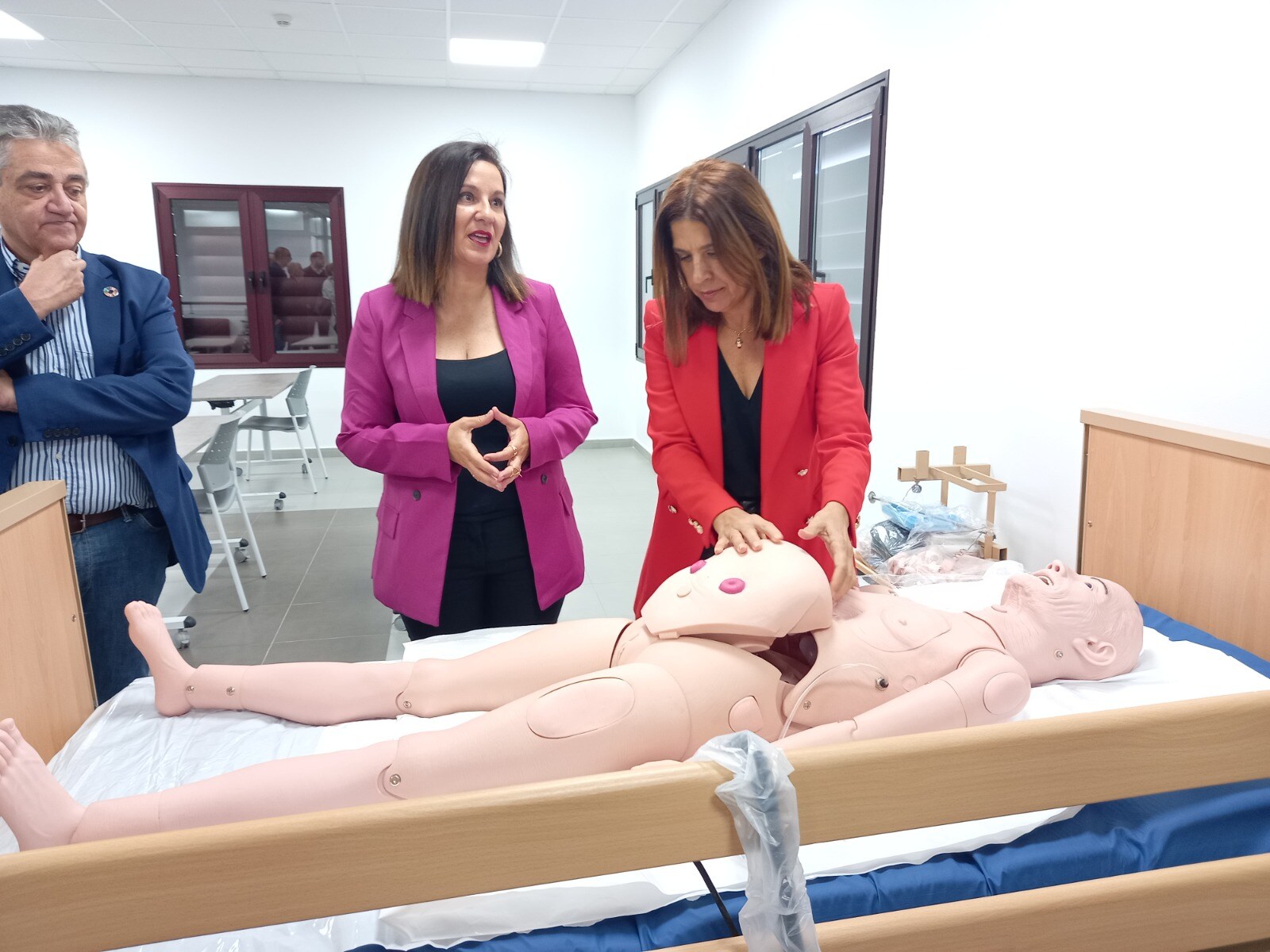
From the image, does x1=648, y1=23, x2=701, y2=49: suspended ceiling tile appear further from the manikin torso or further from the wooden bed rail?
the wooden bed rail

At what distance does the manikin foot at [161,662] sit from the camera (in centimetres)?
141

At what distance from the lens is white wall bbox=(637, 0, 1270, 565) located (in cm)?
174

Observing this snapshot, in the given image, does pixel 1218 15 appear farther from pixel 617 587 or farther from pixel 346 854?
pixel 617 587

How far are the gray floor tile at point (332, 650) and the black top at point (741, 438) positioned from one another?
194 cm

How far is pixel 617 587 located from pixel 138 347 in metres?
2.49

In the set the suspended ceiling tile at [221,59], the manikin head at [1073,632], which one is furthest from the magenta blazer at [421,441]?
the suspended ceiling tile at [221,59]

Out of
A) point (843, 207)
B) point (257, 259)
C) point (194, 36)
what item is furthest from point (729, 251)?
point (257, 259)

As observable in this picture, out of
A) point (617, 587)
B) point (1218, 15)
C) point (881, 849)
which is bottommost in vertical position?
point (617, 587)

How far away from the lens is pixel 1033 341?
2373 mm

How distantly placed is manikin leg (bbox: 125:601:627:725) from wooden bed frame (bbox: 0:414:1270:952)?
20.7 inches

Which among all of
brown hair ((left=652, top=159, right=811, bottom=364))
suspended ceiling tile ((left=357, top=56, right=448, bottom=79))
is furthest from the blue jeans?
suspended ceiling tile ((left=357, top=56, right=448, bottom=79))

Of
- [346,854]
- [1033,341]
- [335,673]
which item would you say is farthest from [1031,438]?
[346,854]

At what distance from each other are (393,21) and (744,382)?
4274 mm

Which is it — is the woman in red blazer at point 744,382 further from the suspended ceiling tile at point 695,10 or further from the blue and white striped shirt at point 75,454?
the suspended ceiling tile at point 695,10
